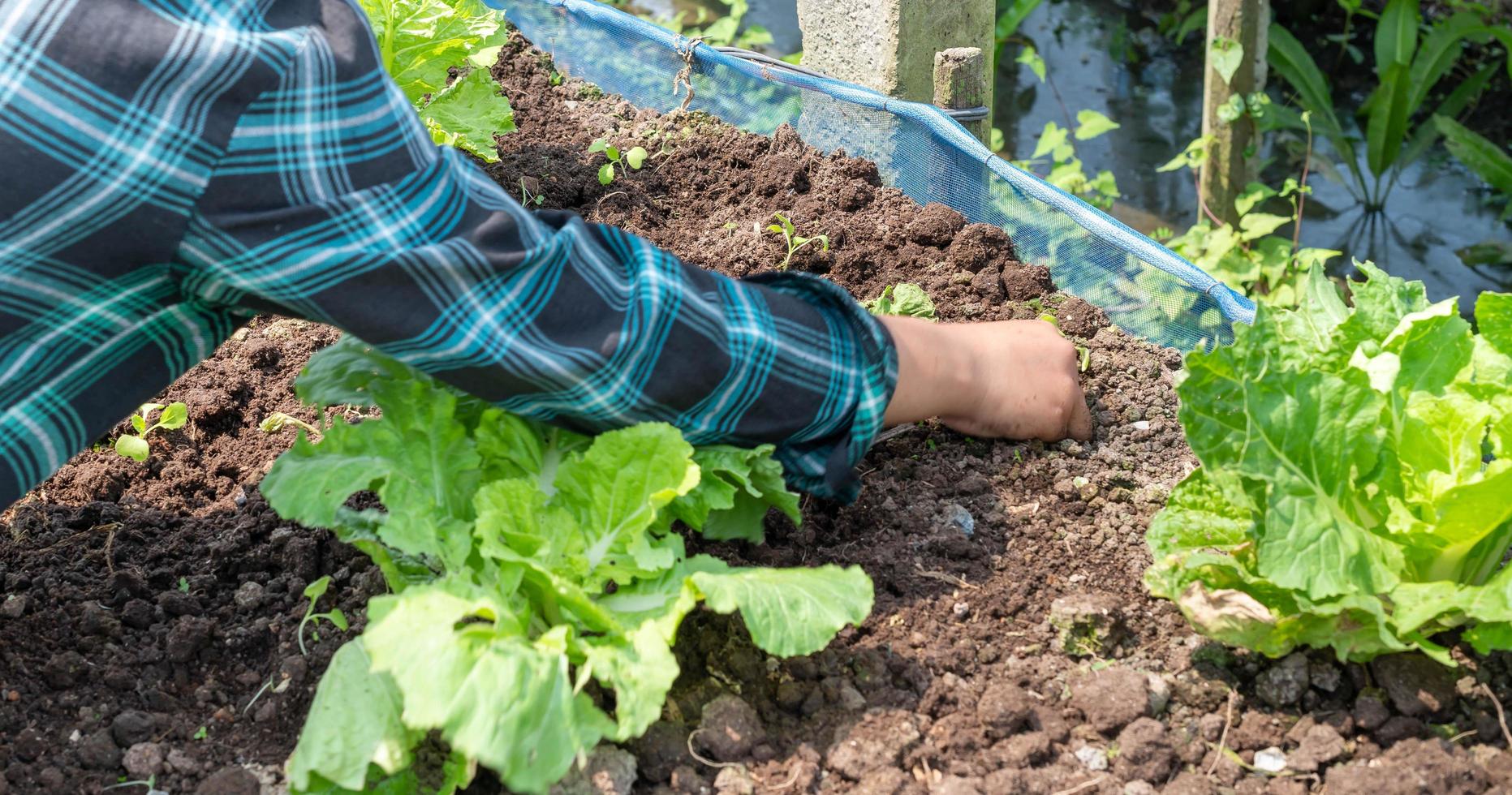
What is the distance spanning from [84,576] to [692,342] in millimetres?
1180

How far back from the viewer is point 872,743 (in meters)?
1.75

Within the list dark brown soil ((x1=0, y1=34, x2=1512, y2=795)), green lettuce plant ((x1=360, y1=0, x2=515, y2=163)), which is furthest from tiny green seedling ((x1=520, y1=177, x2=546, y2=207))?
dark brown soil ((x1=0, y1=34, x2=1512, y2=795))

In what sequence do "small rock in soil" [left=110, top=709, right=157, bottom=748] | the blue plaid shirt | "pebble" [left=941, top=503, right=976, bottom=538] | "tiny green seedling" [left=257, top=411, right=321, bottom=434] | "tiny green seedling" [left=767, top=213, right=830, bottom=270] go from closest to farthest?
the blue plaid shirt → "small rock in soil" [left=110, top=709, right=157, bottom=748] → "pebble" [left=941, top=503, right=976, bottom=538] → "tiny green seedling" [left=257, top=411, right=321, bottom=434] → "tiny green seedling" [left=767, top=213, right=830, bottom=270]

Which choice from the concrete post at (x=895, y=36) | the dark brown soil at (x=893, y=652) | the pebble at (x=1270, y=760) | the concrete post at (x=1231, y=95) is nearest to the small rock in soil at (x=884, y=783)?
the dark brown soil at (x=893, y=652)

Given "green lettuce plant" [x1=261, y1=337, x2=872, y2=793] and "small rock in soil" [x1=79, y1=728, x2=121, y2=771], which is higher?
"green lettuce plant" [x1=261, y1=337, x2=872, y2=793]

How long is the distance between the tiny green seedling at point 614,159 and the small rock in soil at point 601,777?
1792 millimetres

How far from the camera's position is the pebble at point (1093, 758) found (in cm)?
176

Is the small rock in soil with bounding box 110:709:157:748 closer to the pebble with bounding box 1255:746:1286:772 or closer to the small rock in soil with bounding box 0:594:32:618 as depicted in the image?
the small rock in soil with bounding box 0:594:32:618

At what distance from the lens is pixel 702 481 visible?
73.7 inches

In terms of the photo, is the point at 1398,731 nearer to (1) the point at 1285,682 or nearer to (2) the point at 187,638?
(1) the point at 1285,682

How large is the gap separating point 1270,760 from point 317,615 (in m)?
1.35

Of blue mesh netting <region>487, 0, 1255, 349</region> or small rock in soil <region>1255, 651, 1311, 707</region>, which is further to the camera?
blue mesh netting <region>487, 0, 1255, 349</region>

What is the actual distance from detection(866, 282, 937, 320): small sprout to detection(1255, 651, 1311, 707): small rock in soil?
95 cm

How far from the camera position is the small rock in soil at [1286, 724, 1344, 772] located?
1.73m
